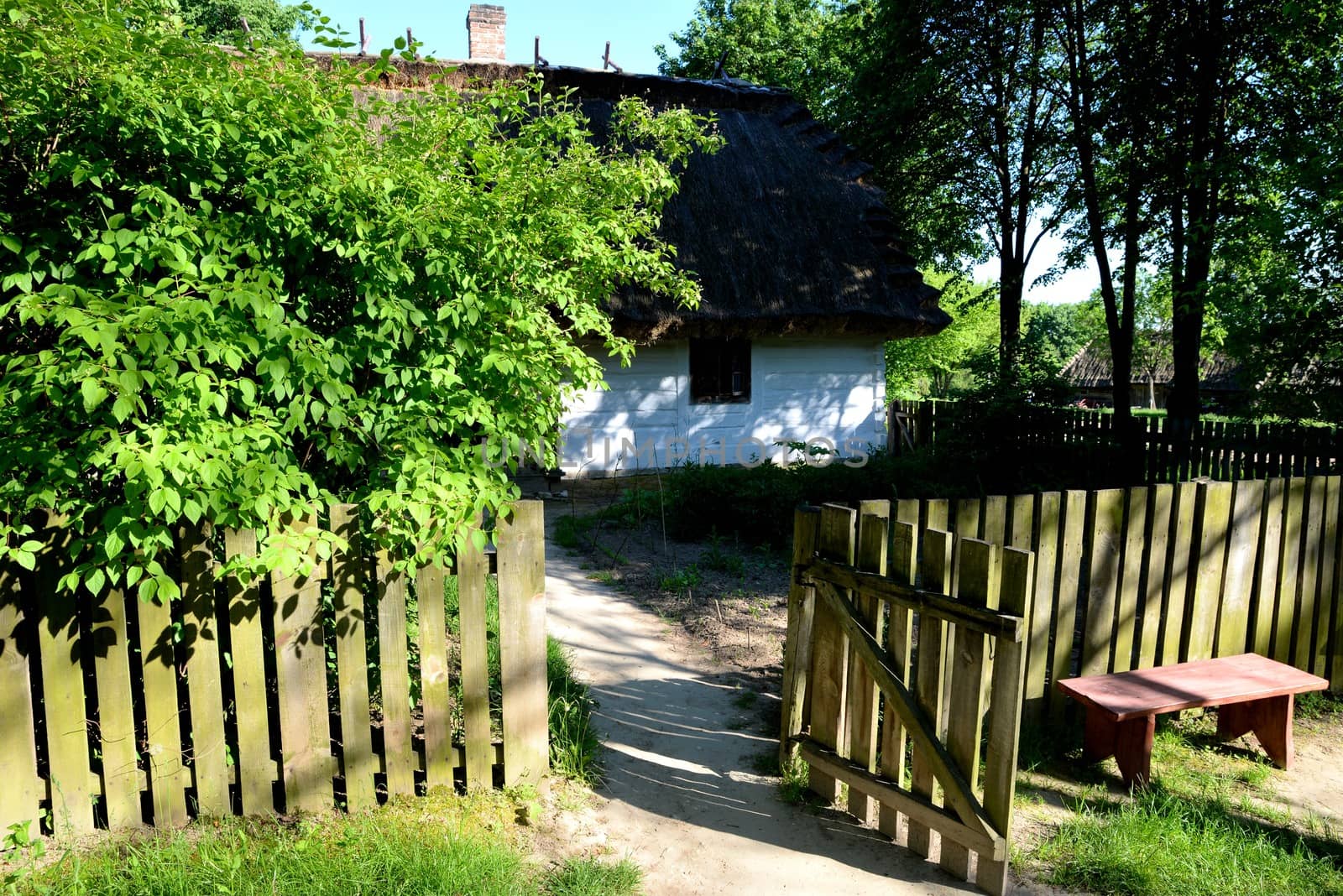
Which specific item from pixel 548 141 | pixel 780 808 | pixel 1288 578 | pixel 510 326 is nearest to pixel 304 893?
pixel 780 808

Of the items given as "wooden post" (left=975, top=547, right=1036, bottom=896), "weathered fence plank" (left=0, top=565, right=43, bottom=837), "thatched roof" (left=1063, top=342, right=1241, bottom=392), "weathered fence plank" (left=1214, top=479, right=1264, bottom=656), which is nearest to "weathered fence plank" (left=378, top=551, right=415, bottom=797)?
"weathered fence plank" (left=0, top=565, right=43, bottom=837)

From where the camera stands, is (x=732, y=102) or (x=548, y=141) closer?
(x=548, y=141)

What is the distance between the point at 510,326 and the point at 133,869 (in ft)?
7.63

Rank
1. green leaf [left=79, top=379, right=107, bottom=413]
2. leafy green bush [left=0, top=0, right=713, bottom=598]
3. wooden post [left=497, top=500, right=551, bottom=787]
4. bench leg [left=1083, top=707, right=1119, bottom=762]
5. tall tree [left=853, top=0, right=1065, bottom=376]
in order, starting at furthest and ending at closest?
tall tree [left=853, top=0, right=1065, bottom=376]
bench leg [left=1083, top=707, right=1119, bottom=762]
wooden post [left=497, top=500, right=551, bottom=787]
leafy green bush [left=0, top=0, right=713, bottom=598]
green leaf [left=79, top=379, right=107, bottom=413]

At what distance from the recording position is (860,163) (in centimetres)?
1580

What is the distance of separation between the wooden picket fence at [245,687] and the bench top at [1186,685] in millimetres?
2442

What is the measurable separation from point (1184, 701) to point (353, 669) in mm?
3534

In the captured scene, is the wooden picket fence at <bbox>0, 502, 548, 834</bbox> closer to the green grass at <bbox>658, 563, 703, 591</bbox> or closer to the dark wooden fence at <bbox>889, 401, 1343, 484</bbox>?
the green grass at <bbox>658, 563, 703, 591</bbox>

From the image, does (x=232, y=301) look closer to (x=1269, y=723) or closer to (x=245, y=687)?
(x=245, y=687)

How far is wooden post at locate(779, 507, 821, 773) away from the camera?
140 inches

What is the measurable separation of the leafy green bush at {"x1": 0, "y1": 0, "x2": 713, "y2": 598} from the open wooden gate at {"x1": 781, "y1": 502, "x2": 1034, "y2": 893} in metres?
1.40

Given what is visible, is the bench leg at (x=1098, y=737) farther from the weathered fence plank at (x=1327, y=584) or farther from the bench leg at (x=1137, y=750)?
the weathered fence plank at (x=1327, y=584)

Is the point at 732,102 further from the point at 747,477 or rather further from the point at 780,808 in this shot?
the point at 780,808

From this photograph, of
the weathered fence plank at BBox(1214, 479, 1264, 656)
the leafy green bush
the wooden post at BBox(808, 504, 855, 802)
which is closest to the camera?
the leafy green bush
